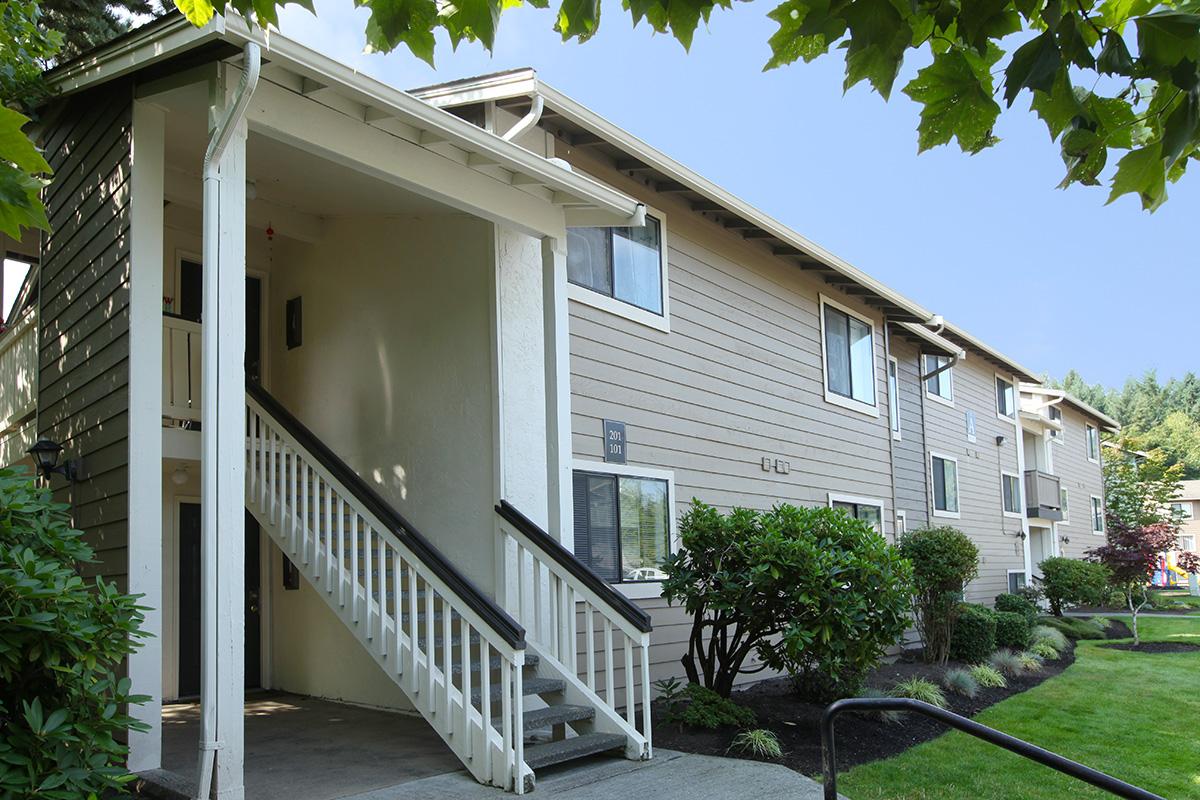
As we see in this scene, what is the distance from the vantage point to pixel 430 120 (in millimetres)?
6094

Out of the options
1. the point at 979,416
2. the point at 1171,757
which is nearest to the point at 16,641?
the point at 1171,757

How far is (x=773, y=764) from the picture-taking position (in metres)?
6.66

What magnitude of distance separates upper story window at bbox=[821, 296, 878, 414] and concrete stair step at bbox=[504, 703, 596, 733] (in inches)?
319

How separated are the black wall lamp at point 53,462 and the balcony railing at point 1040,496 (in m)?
22.7

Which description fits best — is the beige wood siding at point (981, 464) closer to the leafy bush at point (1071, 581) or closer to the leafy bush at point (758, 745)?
the leafy bush at point (1071, 581)

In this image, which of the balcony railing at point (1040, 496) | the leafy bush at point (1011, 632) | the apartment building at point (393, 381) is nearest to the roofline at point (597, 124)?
the apartment building at point (393, 381)

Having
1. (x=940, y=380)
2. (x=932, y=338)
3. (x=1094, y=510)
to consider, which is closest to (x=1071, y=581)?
(x=940, y=380)

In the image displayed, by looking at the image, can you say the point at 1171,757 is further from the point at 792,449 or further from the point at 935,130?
the point at 935,130

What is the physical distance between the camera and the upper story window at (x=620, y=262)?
9195 mm

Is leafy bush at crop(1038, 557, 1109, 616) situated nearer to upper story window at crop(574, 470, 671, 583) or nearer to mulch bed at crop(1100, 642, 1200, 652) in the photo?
mulch bed at crop(1100, 642, 1200, 652)

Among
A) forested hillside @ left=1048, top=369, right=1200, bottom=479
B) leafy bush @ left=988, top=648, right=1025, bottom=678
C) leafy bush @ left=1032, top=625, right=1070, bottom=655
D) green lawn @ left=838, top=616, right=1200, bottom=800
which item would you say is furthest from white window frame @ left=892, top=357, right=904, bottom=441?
forested hillside @ left=1048, top=369, right=1200, bottom=479

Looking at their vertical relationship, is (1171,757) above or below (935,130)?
below

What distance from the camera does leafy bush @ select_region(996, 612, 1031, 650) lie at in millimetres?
14531

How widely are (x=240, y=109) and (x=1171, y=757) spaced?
882cm
